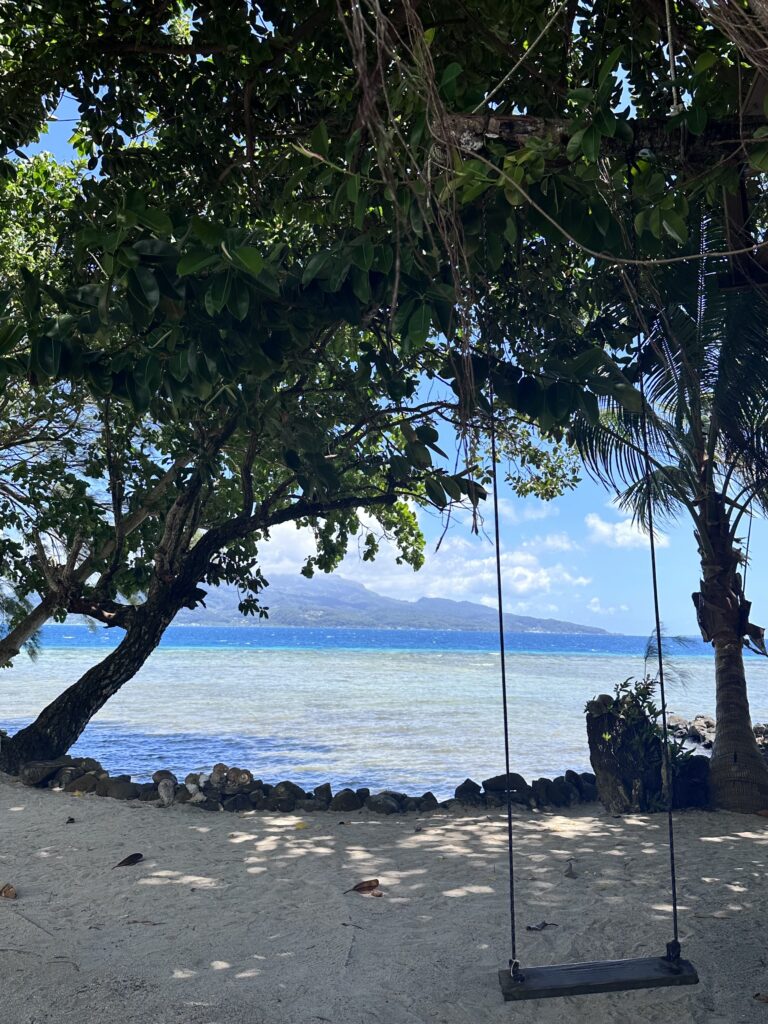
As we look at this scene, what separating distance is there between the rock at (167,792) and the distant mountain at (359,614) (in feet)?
286

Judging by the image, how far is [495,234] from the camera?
3.79m

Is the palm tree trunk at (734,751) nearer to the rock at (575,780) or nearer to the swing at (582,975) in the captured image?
the rock at (575,780)

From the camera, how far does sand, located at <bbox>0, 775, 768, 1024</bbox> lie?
A: 381 centimetres

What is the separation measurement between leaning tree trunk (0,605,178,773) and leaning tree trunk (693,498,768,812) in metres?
5.27

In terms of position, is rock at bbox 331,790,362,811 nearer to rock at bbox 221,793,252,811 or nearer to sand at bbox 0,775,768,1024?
sand at bbox 0,775,768,1024

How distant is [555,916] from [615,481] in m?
4.15

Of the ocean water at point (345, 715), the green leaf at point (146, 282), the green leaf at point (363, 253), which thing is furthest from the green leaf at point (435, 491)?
the ocean water at point (345, 715)

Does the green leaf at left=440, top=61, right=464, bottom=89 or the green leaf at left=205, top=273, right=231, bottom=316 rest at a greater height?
the green leaf at left=440, top=61, right=464, bottom=89

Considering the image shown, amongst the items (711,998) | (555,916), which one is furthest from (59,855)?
(711,998)

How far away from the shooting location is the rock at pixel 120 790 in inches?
318

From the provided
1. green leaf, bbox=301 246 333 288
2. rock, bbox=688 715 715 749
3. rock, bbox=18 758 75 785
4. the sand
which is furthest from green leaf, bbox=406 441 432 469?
rock, bbox=688 715 715 749

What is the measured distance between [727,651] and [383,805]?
11.2 feet

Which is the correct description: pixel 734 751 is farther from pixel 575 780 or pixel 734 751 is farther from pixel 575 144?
pixel 575 144

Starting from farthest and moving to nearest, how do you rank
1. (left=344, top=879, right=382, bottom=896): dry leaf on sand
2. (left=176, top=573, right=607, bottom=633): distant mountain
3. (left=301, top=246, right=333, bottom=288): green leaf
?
(left=176, top=573, right=607, bottom=633): distant mountain
(left=344, top=879, right=382, bottom=896): dry leaf on sand
(left=301, top=246, right=333, bottom=288): green leaf
